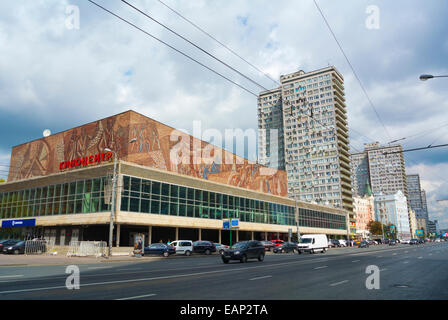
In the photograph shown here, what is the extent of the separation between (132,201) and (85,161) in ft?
47.7

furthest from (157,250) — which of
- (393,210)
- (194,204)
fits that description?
(393,210)

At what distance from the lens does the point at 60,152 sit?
53.1 metres

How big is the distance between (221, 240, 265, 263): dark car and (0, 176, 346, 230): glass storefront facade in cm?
1888

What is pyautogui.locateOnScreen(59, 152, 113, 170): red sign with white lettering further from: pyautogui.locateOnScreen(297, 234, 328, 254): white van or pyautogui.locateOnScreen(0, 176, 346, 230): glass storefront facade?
pyautogui.locateOnScreen(297, 234, 328, 254): white van

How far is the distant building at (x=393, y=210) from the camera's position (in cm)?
16038

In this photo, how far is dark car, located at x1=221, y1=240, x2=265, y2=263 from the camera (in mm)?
22391

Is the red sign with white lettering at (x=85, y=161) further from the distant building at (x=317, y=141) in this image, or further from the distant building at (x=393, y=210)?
the distant building at (x=393, y=210)

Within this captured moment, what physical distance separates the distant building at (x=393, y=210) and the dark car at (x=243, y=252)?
15355 centimetres

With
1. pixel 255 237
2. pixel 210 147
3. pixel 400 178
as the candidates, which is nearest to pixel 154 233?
pixel 210 147

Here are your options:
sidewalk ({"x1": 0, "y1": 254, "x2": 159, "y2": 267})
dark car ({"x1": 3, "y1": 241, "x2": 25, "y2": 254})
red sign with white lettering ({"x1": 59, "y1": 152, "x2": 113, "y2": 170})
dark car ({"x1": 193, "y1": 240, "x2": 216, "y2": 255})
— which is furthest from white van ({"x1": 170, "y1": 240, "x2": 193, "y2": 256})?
red sign with white lettering ({"x1": 59, "y1": 152, "x2": 113, "y2": 170})

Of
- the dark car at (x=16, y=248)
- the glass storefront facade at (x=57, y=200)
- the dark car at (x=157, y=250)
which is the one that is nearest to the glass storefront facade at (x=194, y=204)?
the glass storefront facade at (x=57, y=200)
